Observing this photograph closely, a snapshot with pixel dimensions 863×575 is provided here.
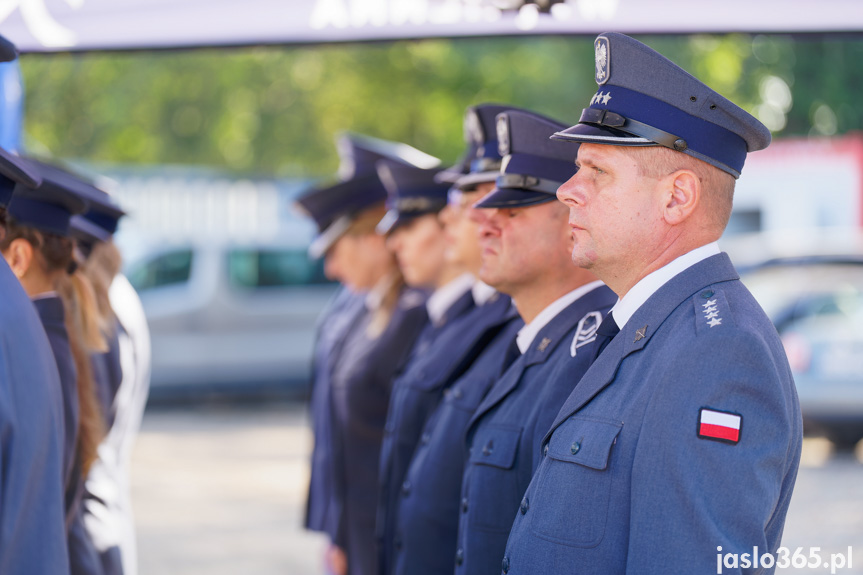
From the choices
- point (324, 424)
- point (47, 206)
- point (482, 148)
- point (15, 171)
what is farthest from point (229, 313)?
point (15, 171)

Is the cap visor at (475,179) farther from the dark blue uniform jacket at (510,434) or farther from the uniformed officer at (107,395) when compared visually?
the uniformed officer at (107,395)

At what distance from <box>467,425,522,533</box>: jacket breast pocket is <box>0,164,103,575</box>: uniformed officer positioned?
1132 mm

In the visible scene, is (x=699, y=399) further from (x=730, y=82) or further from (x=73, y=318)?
(x=730, y=82)

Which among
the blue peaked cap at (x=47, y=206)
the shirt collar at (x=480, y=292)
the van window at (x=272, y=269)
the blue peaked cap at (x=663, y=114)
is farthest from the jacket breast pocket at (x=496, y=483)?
the van window at (x=272, y=269)

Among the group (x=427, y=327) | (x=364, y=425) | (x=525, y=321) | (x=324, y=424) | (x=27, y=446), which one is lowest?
(x=324, y=424)

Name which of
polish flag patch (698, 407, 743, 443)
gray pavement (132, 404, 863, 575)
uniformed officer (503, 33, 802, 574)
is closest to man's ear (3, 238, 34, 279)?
uniformed officer (503, 33, 802, 574)

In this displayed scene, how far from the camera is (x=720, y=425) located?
1.72 meters

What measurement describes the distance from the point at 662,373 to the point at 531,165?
1069 mm

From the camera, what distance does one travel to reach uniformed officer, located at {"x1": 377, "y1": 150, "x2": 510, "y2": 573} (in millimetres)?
3404

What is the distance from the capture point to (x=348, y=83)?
1944cm

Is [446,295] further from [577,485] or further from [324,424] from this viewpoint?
[577,485]

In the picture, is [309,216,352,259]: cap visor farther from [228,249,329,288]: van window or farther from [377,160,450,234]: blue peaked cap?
[228,249,329,288]: van window

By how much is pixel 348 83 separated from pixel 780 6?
1714 cm

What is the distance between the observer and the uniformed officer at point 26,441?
75.7 inches
